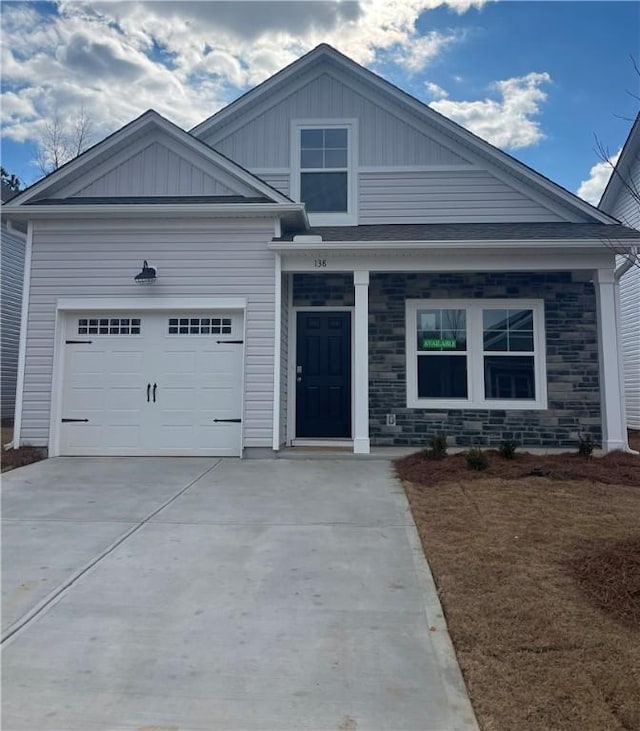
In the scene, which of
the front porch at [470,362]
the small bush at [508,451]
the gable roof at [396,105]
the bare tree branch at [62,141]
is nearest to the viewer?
the small bush at [508,451]

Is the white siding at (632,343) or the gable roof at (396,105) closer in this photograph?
the gable roof at (396,105)

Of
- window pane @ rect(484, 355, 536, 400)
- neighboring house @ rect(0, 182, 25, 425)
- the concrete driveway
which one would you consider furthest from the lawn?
neighboring house @ rect(0, 182, 25, 425)

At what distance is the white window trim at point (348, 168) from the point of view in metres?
9.43

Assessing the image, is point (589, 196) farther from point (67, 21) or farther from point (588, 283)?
point (67, 21)

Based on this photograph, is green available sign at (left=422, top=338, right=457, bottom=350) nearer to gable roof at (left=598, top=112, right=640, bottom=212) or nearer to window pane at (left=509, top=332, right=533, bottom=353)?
window pane at (left=509, top=332, right=533, bottom=353)

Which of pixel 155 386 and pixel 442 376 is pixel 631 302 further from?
pixel 155 386

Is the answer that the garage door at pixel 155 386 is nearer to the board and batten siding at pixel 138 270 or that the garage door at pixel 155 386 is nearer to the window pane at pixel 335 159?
the board and batten siding at pixel 138 270

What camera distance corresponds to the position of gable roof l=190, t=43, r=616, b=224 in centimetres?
906

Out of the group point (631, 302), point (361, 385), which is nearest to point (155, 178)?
point (361, 385)

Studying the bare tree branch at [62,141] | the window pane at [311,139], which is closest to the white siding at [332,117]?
the window pane at [311,139]

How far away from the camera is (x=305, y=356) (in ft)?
29.1

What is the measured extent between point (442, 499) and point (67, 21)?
9829 millimetres

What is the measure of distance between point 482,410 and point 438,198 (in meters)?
3.95

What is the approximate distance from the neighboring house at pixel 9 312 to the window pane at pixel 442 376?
9.64 m
